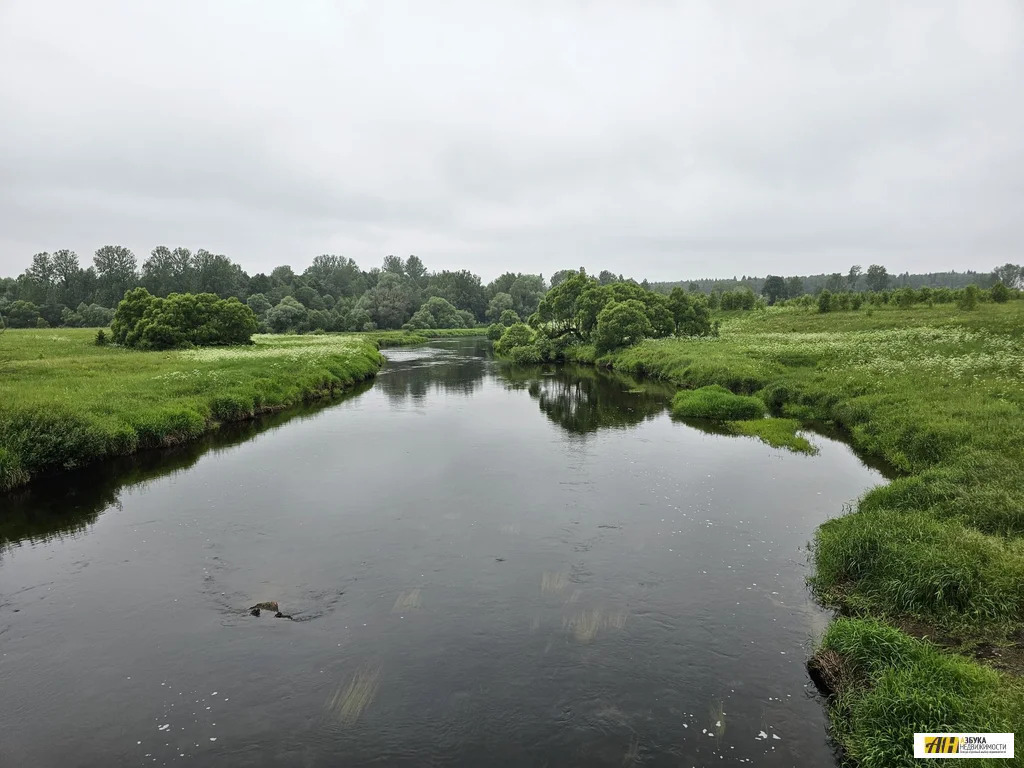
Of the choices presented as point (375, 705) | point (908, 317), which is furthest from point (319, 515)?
point (908, 317)

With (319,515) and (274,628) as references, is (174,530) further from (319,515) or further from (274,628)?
(274,628)

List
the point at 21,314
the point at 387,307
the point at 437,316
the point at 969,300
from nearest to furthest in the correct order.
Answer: the point at 969,300 → the point at 21,314 → the point at 387,307 → the point at 437,316

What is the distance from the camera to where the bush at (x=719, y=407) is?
3142 cm

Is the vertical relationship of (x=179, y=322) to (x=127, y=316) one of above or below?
below

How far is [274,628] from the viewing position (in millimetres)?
11703

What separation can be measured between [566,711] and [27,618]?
12.0 meters

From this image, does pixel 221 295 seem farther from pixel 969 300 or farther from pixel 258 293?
pixel 969 300

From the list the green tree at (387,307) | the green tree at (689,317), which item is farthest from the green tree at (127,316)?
the green tree at (387,307)

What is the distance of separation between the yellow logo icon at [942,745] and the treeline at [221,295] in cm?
11384

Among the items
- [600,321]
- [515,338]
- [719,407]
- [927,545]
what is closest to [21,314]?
[515,338]

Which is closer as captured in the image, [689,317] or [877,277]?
[689,317]

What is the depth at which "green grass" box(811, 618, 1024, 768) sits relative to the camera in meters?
7.36

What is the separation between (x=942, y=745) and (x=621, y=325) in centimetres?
5625

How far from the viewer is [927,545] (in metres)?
11.9
